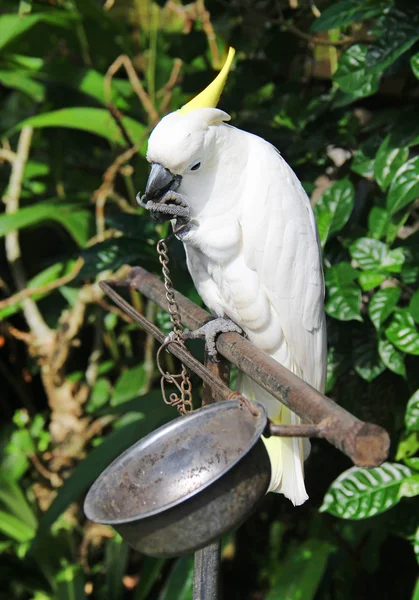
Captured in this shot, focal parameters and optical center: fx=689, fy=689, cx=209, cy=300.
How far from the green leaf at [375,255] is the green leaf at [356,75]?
9.8 inches

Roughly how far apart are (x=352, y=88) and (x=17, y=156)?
1.19 metres

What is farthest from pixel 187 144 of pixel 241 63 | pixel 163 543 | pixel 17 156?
pixel 17 156

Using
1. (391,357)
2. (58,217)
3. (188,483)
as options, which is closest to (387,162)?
(391,357)

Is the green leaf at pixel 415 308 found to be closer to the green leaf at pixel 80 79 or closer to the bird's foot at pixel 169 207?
the bird's foot at pixel 169 207

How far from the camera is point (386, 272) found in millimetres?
1179

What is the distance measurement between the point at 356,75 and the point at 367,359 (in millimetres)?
489

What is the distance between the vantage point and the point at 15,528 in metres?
1.82

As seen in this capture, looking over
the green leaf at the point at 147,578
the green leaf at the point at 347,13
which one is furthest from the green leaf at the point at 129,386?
the green leaf at the point at 347,13

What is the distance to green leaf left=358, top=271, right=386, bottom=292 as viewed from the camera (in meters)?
1.17

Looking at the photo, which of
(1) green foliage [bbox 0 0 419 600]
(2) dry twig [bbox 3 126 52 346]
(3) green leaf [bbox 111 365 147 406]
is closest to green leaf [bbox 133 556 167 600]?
(1) green foliage [bbox 0 0 419 600]

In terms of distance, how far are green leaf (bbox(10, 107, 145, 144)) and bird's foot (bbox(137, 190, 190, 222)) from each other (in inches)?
33.0

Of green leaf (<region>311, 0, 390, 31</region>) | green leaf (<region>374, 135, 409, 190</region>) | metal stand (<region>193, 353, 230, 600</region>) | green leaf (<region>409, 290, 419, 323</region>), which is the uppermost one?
green leaf (<region>311, 0, 390, 31</region>)

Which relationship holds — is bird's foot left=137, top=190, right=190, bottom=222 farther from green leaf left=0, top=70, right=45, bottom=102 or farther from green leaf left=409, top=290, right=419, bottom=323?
green leaf left=0, top=70, right=45, bottom=102

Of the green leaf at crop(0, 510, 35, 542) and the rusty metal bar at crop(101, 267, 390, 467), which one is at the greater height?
the rusty metal bar at crop(101, 267, 390, 467)
